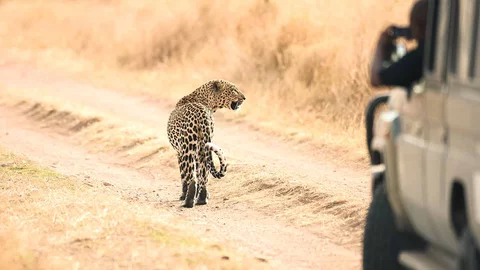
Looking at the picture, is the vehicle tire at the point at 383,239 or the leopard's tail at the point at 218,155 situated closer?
the vehicle tire at the point at 383,239

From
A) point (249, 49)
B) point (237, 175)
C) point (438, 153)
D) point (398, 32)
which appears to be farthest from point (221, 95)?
point (249, 49)

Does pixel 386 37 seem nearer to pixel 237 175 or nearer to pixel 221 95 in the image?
pixel 221 95

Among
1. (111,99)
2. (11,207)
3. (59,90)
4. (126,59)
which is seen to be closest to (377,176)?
(11,207)

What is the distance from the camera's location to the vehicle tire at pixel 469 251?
407cm

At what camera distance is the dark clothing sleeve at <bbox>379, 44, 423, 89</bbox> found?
471cm

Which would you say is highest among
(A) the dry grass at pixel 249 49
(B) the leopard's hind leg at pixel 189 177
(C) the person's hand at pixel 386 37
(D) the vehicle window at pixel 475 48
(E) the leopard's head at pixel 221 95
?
(D) the vehicle window at pixel 475 48

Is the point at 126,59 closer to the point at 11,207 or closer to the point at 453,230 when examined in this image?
the point at 11,207

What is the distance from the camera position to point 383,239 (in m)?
5.24

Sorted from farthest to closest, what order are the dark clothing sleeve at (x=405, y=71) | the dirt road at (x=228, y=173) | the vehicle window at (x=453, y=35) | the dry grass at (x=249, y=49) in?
the dry grass at (x=249, y=49), the dirt road at (x=228, y=173), the dark clothing sleeve at (x=405, y=71), the vehicle window at (x=453, y=35)

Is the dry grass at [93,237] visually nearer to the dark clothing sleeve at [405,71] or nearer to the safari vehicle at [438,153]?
the safari vehicle at [438,153]

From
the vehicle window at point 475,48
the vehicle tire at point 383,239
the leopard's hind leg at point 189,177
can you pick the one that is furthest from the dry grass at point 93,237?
the vehicle window at point 475,48

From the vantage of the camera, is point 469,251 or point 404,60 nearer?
point 469,251

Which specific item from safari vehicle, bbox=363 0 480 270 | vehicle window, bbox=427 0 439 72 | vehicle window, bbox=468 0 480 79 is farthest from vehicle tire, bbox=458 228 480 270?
vehicle window, bbox=427 0 439 72

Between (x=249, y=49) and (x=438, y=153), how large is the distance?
1358cm
